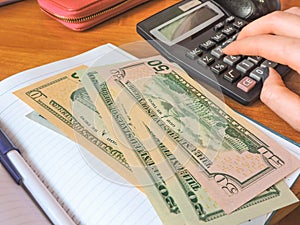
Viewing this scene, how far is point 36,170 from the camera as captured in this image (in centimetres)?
43

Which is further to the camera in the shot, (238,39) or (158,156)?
(238,39)

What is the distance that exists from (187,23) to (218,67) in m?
0.10

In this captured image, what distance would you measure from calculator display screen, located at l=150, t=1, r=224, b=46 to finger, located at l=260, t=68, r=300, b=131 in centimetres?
13

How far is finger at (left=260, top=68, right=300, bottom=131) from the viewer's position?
47 cm

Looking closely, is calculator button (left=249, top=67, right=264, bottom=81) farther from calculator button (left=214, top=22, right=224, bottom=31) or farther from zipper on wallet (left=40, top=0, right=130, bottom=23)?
zipper on wallet (left=40, top=0, right=130, bottom=23)

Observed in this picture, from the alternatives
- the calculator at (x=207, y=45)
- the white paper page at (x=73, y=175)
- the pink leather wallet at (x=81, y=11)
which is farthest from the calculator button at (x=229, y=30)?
the white paper page at (x=73, y=175)

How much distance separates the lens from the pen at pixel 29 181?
387 millimetres

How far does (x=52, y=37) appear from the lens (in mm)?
601

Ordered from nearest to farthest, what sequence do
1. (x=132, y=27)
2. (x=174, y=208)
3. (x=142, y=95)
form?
(x=174, y=208), (x=142, y=95), (x=132, y=27)

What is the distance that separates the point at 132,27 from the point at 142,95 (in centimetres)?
16

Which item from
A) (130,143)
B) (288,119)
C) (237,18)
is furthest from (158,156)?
(237,18)

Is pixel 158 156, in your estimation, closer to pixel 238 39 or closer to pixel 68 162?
pixel 68 162

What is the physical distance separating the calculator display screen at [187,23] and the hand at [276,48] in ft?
0.19

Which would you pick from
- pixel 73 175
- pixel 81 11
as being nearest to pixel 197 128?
pixel 73 175
